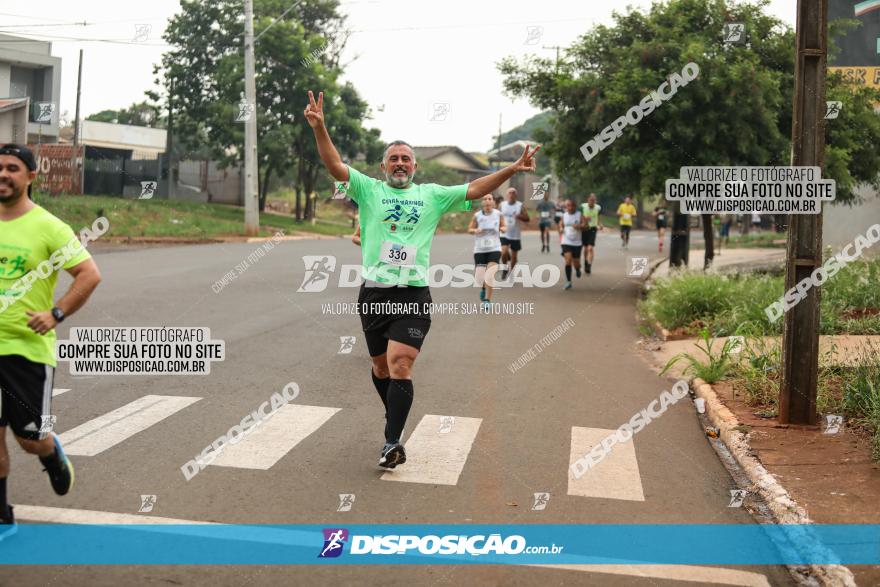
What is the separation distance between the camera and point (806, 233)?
7.74 meters

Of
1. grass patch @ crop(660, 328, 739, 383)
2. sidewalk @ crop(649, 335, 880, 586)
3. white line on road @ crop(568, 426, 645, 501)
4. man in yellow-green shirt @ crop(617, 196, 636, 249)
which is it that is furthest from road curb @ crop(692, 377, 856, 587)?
man in yellow-green shirt @ crop(617, 196, 636, 249)

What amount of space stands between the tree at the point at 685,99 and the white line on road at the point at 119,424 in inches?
460

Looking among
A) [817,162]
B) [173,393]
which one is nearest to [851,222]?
[817,162]

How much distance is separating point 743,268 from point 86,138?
38.4 metres

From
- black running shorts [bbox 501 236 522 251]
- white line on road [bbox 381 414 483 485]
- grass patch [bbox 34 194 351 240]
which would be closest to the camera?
white line on road [bbox 381 414 483 485]

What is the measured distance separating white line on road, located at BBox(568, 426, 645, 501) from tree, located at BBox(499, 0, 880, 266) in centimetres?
1095

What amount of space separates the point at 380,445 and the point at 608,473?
1715 millimetres

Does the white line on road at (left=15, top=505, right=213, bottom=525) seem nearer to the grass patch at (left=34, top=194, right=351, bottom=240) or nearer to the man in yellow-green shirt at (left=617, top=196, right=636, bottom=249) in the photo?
the grass patch at (left=34, top=194, right=351, bottom=240)

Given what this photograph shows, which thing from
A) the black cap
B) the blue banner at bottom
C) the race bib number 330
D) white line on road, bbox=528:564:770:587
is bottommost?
white line on road, bbox=528:564:770:587

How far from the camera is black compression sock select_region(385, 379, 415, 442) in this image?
21.1ft

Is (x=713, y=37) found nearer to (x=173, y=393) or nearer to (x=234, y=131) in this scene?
(x=173, y=393)

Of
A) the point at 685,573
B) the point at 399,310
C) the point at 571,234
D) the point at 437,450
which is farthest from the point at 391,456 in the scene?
the point at 571,234

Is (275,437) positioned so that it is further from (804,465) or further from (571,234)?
(571,234)

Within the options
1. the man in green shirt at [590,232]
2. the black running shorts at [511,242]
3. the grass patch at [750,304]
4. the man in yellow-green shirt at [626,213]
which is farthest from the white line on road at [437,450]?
the man in yellow-green shirt at [626,213]
